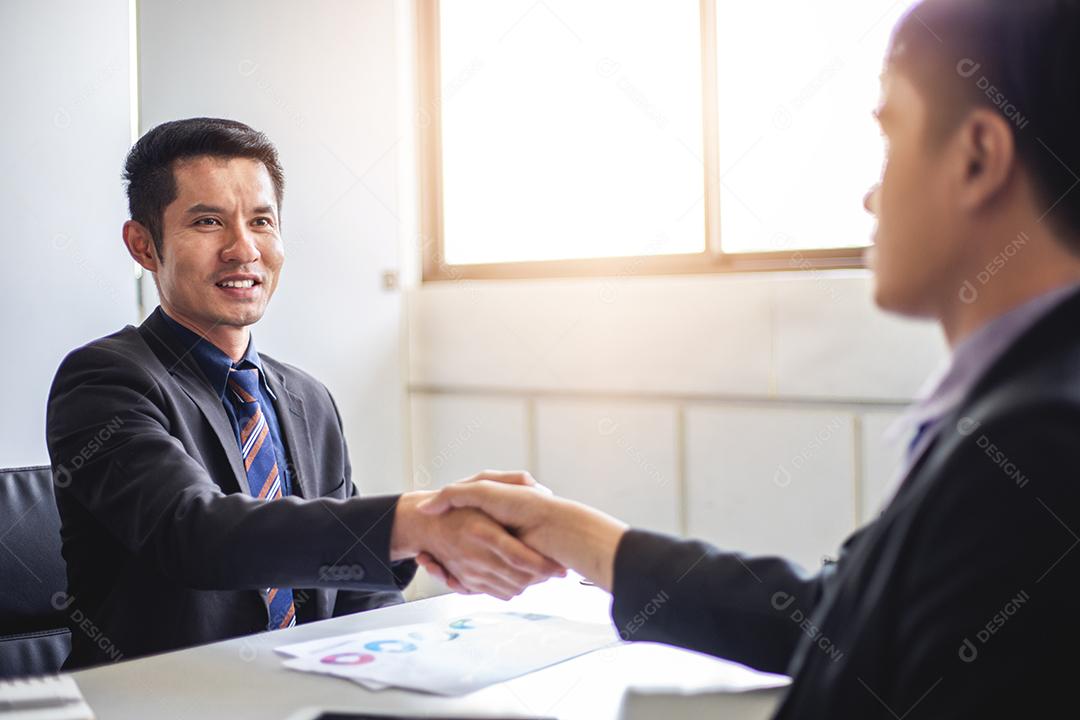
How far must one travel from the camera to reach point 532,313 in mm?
3953

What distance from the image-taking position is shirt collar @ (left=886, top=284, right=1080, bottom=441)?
2.39 ft

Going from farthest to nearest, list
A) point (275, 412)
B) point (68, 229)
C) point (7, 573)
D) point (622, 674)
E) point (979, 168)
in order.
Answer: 1. point (68, 229)
2. point (275, 412)
3. point (7, 573)
4. point (622, 674)
5. point (979, 168)

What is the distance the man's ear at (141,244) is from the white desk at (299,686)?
2.95 ft

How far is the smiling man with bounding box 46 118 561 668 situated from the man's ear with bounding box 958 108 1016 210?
2.94ft

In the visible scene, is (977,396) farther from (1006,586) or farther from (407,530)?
(407,530)

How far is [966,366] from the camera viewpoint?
798mm

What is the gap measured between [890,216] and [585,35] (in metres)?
3.32

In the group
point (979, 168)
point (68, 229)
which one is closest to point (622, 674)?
point (979, 168)

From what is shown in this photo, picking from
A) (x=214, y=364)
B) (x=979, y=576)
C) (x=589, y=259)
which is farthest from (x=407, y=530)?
(x=589, y=259)

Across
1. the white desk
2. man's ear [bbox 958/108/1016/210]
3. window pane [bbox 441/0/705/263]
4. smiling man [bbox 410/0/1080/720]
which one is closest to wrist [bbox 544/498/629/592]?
the white desk

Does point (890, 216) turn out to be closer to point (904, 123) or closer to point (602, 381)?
point (904, 123)

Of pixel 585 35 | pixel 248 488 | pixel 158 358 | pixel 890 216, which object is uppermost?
pixel 585 35

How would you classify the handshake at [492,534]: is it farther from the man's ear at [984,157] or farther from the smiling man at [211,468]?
the man's ear at [984,157]

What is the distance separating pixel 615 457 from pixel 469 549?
223cm
